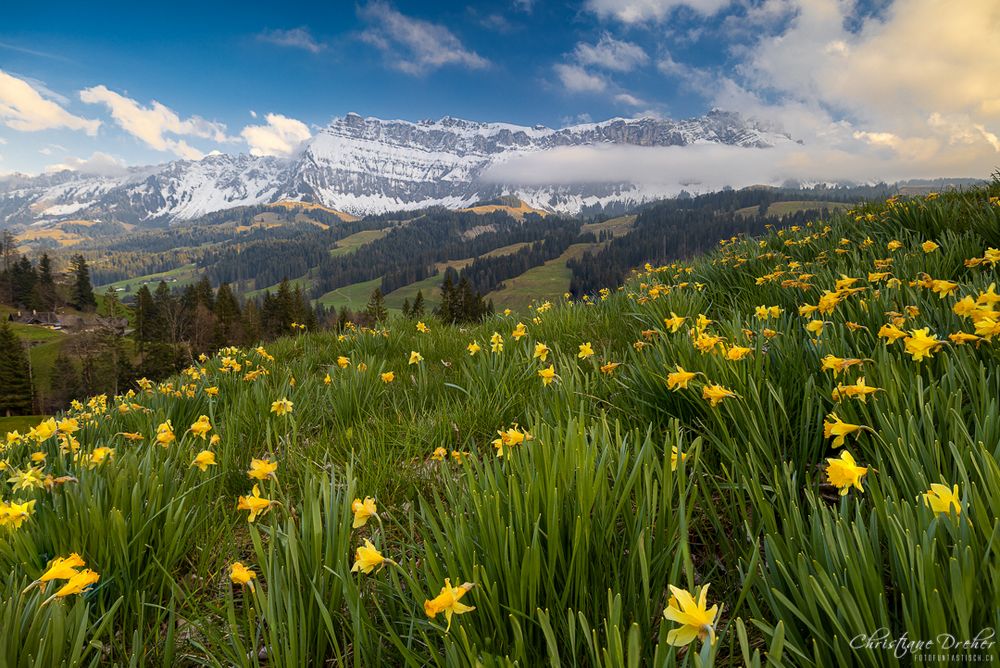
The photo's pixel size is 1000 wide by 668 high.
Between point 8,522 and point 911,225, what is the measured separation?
8.71m

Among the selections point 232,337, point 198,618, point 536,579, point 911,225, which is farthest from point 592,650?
point 232,337

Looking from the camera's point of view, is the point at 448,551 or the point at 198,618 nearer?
the point at 448,551

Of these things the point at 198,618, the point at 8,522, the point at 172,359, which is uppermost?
the point at 8,522

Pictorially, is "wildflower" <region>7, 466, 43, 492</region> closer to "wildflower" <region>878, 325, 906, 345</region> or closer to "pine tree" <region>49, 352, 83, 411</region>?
"wildflower" <region>878, 325, 906, 345</region>

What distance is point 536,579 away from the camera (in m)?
1.33

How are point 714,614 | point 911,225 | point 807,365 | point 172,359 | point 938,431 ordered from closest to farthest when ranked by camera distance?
point 714,614 < point 938,431 < point 807,365 < point 911,225 < point 172,359

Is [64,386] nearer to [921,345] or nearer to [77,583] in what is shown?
[77,583]

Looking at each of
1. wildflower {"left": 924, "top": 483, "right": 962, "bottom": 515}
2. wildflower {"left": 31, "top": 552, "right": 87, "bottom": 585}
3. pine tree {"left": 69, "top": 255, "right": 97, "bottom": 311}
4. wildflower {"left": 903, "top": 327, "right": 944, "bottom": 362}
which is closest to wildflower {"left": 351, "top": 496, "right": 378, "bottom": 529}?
wildflower {"left": 31, "top": 552, "right": 87, "bottom": 585}

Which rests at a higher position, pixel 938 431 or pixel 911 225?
pixel 911 225

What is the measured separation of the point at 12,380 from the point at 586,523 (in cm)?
8887

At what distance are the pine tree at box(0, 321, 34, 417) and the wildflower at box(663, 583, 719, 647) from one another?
87269mm

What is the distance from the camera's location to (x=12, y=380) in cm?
6194

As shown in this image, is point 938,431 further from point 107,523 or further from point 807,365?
point 107,523

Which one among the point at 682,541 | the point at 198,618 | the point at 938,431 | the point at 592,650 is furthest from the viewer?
the point at 938,431
